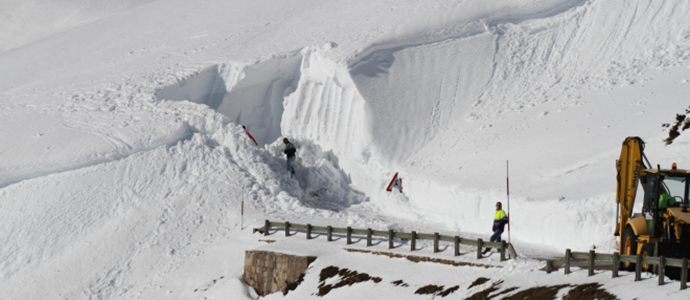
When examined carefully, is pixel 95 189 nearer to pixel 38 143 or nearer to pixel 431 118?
pixel 38 143

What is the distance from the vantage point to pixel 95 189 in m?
32.6

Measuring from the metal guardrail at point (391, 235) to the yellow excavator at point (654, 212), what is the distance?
2748 mm

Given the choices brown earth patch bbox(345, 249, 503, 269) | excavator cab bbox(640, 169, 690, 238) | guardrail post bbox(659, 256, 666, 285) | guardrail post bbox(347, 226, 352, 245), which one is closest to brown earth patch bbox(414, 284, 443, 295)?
brown earth patch bbox(345, 249, 503, 269)

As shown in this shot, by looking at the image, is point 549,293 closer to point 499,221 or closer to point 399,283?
point 399,283

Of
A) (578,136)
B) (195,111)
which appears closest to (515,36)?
(578,136)

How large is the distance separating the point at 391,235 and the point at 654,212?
8530 millimetres

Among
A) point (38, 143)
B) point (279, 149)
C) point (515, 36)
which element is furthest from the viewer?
point (515, 36)

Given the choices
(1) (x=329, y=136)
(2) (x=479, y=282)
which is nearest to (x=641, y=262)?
(2) (x=479, y=282)

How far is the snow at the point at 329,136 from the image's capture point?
29.2 metres

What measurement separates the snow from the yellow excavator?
3.31 metres

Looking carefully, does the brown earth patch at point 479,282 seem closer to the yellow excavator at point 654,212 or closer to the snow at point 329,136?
the snow at point 329,136

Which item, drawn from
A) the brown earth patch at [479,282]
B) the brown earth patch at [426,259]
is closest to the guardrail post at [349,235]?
the brown earth patch at [426,259]

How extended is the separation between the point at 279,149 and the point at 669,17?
15.1 meters

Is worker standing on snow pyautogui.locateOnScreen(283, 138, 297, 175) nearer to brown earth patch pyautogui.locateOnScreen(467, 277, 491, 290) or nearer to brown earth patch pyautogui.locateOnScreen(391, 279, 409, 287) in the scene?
brown earth patch pyautogui.locateOnScreen(391, 279, 409, 287)
